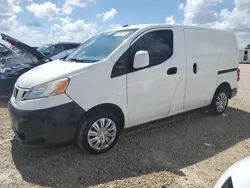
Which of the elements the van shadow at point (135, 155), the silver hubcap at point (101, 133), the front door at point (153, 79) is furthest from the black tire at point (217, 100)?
the silver hubcap at point (101, 133)

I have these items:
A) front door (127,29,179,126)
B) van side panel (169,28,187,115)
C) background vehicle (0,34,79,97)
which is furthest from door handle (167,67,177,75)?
background vehicle (0,34,79,97)

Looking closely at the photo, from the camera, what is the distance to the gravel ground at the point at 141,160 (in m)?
3.06

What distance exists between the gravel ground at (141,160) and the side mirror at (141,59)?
128 cm

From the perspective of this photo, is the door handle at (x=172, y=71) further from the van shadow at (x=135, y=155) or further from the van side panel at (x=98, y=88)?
the van shadow at (x=135, y=155)

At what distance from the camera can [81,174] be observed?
317cm

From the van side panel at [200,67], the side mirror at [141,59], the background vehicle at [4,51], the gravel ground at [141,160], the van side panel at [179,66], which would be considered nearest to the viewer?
the gravel ground at [141,160]

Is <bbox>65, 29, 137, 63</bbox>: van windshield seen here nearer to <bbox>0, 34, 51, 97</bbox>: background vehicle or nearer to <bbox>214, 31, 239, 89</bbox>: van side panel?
<bbox>214, 31, 239, 89</bbox>: van side panel

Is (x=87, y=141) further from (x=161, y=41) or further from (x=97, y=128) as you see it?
(x=161, y=41)

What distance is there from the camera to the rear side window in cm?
395

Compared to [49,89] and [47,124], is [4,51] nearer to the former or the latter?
[49,89]

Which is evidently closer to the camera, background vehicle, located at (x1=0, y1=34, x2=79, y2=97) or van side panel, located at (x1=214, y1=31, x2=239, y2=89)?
van side panel, located at (x1=214, y1=31, x2=239, y2=89)

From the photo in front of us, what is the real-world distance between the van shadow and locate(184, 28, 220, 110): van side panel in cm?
57

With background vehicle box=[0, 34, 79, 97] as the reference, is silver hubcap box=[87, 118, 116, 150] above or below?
below

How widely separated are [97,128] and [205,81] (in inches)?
102
